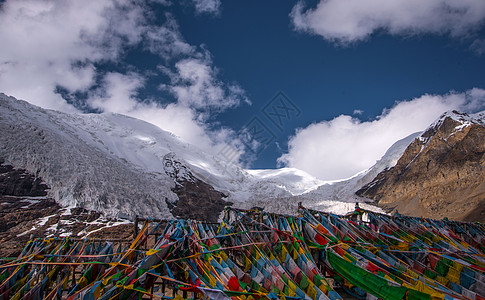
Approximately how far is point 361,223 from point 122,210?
24106 millimetres

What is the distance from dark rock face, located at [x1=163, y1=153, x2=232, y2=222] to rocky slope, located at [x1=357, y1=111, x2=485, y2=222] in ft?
83.8

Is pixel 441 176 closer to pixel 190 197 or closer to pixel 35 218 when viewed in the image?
pixel 190 197

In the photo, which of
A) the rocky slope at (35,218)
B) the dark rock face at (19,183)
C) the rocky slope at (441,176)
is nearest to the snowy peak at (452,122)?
the rocky slope at (441,176)

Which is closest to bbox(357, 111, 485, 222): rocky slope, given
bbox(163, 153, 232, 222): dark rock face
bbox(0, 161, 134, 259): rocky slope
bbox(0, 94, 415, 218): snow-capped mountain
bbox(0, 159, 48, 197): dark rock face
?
bbox(0, 94, 415, 218): snow-capped mountain

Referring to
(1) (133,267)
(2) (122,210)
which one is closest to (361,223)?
(1) (133,267)

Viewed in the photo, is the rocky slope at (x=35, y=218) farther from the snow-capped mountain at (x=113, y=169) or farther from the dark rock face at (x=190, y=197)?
the dark rock face at (x=190, y=197)

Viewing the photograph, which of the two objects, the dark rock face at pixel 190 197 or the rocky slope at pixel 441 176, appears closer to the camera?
the rocky slope at pixel 441 176

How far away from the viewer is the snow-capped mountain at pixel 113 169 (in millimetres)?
26562

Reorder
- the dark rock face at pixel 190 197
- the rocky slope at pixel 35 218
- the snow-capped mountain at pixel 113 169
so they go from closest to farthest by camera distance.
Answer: the rocky slope at pixel 35 218
the snow-capped mountain at pixel 113 169
the dark rock face at pixel 190 197

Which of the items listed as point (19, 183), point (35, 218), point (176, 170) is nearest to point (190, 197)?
point (176, 170)

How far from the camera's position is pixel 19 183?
24375 mm

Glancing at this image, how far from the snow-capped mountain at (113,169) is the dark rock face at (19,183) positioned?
0.70 meters

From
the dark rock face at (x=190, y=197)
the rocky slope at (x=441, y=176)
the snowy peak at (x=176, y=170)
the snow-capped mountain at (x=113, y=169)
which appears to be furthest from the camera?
the snowy peak at (x=176, y=170)

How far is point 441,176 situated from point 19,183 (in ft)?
158
